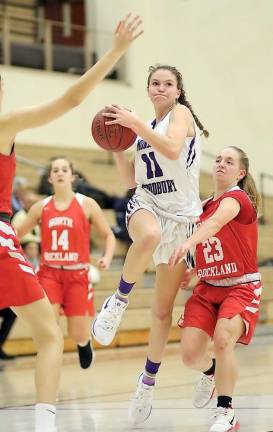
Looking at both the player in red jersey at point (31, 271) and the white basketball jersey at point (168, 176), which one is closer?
the player in red jersey at point (31, 271)

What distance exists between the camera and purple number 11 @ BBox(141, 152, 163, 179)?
4.79 meters

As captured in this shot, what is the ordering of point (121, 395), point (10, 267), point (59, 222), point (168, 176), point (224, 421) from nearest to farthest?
point (10, 267) < point (224, 421) < point (168, 176) < point (121, 395) < point (59, 222)

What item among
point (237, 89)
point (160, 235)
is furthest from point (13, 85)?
point (160, 235)

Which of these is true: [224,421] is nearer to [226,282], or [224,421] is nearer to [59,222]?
[226,282]

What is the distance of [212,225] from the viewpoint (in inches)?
175

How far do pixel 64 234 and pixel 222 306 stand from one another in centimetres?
268

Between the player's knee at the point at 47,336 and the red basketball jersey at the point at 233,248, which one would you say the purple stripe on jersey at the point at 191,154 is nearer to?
the red basketball jersey at the point at 233,248

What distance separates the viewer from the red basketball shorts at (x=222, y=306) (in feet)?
15.1

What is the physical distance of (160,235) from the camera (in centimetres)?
468

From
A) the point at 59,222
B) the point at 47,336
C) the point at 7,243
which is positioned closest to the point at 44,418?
the point at 47,336

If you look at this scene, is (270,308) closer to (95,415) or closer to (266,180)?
(266,180)

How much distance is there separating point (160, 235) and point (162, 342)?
706 millimetres

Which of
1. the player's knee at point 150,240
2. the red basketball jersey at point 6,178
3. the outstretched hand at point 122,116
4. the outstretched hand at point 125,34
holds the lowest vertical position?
the player's knee at point 150,240

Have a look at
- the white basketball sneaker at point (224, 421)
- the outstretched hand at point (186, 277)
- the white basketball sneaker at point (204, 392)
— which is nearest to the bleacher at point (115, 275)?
the white basketball sneaker at point (204, 392)
